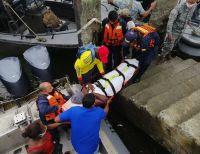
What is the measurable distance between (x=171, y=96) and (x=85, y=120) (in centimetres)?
153

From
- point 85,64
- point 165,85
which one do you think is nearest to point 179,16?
point 165,85

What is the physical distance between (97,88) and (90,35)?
1.28m

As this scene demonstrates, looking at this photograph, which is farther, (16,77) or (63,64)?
(63,64)

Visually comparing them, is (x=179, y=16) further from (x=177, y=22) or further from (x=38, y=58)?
(x=38, y=58)

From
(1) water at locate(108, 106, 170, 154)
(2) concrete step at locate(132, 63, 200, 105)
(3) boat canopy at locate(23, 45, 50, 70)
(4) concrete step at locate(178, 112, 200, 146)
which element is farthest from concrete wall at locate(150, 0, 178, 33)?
(4) concrete step at locate(178, 112, 200, 146)

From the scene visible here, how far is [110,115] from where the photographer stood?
5.25 meters

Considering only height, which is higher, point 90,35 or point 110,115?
point 90,35

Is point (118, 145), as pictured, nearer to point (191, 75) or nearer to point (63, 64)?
point (191, 75)

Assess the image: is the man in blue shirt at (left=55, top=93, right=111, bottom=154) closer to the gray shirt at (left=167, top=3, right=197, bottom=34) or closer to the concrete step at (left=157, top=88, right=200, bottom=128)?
the concrete step at (left=157, top=88, right=200, bottom=128)

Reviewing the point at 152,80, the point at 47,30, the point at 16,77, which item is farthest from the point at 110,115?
the point at 47,30

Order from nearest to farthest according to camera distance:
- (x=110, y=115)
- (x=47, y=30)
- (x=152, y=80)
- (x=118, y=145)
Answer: (x=118, y=145) → (x=152, y=80) → (x=110, y=115) → (x=47, y=30)

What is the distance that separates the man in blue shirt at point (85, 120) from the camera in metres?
3.14

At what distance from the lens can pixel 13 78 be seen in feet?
17.6

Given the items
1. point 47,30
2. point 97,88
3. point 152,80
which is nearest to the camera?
point 97,88
